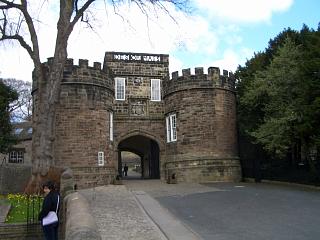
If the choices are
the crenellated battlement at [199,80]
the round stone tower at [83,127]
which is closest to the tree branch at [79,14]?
the round stone tower at [83,127]

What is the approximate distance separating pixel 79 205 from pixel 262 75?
20.8 m

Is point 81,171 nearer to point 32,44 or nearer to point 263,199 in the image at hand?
point 32,44

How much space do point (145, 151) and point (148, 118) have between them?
34.7 ft

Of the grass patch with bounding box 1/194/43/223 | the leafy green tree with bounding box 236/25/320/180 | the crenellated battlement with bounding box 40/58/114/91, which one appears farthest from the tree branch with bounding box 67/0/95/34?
the leafy green tree with bounding box 236/25/320/180

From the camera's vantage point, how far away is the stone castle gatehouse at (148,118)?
27.0 m

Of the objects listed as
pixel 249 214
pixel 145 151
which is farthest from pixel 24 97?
pixel 249 214

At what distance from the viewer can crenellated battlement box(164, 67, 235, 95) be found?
3028 centimetres

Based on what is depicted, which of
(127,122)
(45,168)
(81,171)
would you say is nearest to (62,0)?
(45,168)

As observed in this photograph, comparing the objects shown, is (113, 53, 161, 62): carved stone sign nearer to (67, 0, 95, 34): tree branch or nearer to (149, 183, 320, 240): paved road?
(67, 0, 95, 34): tree branch

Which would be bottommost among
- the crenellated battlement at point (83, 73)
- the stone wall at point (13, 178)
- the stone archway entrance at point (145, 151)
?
the stone wall at point (13, 178)

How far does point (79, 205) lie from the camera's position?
9.54 metres

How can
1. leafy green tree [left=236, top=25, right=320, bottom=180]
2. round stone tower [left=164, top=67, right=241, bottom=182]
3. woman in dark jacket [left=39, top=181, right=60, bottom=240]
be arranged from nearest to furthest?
woman in dark jacket [left=39, top=181, right=60, bottom=240]
leafy green tree [left=236, top=25, right=320, bottom=180]
round stone tower [left=164, top=67, right=241, bottom=182]

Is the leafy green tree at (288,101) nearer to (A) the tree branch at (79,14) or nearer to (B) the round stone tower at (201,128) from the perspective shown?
(B) the round stone tower at (201,128)

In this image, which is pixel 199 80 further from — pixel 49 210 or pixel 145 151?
pixel 49 210
